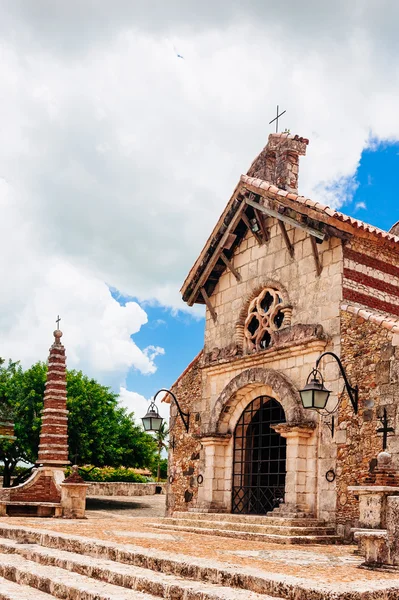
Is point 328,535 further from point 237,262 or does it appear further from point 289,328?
point 237,262

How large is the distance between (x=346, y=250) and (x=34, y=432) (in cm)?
2142

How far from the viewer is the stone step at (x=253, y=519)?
41.3 ft

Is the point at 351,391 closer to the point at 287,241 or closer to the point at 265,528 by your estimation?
the point at 265,528

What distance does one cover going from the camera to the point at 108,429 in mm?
33219

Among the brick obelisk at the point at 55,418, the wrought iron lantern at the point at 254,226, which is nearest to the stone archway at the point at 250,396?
the wrought iron lantern at the point at 254,226

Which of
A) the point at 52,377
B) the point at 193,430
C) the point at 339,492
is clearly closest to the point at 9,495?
the point at 52,377

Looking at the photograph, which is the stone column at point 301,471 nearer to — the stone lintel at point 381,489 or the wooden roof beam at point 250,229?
the wooden roof beam at point 250,229

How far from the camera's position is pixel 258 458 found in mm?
15438

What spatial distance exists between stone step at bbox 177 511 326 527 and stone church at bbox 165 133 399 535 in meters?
0.26

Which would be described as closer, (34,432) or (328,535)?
(328,535)

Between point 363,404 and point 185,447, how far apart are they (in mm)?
6324

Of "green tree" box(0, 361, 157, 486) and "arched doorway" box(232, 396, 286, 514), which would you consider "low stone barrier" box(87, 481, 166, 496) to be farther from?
"arched doorway" box(232, 396, 286, 514)

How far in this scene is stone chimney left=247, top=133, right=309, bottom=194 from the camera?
1619cm

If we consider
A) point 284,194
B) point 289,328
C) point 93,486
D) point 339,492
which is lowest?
point 93,486
